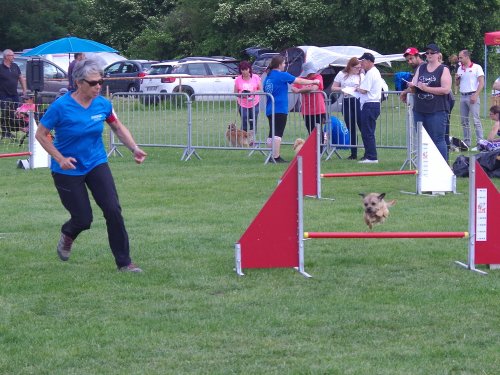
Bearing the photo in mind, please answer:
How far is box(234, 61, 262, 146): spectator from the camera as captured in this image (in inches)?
701

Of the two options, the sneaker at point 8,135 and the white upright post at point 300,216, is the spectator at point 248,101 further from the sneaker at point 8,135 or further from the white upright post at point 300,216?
the white upright post at point 300,216

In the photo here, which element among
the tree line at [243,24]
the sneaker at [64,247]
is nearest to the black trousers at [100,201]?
the sneaker at [64,247]

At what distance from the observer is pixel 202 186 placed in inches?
545

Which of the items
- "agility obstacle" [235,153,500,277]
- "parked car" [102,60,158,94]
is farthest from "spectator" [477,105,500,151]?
"parked car" [102,60,158,94]

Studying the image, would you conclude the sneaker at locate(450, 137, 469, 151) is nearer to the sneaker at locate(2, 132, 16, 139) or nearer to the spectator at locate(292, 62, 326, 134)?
the spectator at locate(292, 62, 326, 134)

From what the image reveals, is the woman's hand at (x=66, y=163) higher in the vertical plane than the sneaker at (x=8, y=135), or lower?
higher

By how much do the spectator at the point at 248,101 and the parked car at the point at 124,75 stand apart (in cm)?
1684

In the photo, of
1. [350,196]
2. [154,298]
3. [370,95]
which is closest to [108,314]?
[154,298]

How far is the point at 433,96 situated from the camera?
1305 centimetres

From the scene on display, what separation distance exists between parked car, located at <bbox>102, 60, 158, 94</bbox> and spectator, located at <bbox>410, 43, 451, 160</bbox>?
2304 cm

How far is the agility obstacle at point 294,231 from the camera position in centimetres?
789

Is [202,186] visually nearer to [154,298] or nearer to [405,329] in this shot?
[154,298]

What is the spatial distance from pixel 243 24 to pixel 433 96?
38.4 m

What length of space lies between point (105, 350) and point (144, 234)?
4.13m
